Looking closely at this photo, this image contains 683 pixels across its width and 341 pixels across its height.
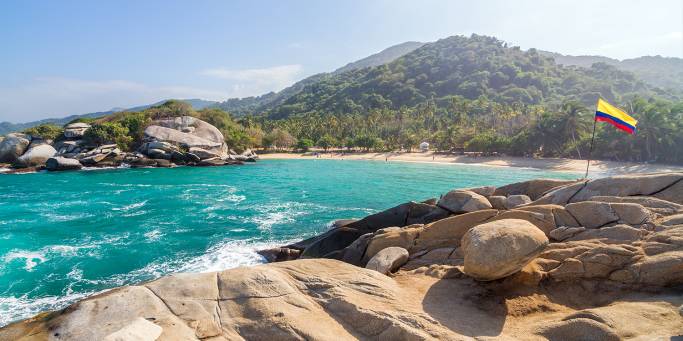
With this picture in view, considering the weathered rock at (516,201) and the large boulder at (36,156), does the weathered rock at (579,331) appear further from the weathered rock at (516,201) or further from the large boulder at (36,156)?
the large boulder at (36,156)

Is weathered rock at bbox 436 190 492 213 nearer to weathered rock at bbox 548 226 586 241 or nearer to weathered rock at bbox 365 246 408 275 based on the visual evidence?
weathered rock at bbox 548 226 586 241

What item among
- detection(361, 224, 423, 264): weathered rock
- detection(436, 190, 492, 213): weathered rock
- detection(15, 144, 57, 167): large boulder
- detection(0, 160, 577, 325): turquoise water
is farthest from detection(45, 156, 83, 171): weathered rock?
detection(436, 190, 492, 213): weathered rock

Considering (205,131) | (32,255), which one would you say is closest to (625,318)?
(32,255)

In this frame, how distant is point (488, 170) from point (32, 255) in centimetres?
6417

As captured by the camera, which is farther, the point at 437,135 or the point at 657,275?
the point at 437,135

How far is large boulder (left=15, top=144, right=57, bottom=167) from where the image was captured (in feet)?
214

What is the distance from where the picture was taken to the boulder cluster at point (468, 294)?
22.8ft

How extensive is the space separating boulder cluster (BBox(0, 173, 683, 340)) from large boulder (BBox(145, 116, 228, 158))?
238 ft

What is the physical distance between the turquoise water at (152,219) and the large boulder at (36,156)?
11.3 m

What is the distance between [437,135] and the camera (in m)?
96.3

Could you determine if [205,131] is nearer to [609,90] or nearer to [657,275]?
[657,275]

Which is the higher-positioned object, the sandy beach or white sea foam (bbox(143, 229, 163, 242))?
the sandy beach

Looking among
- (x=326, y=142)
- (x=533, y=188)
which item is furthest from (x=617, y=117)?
(x=326, y=142)

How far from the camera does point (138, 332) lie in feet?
20.0
